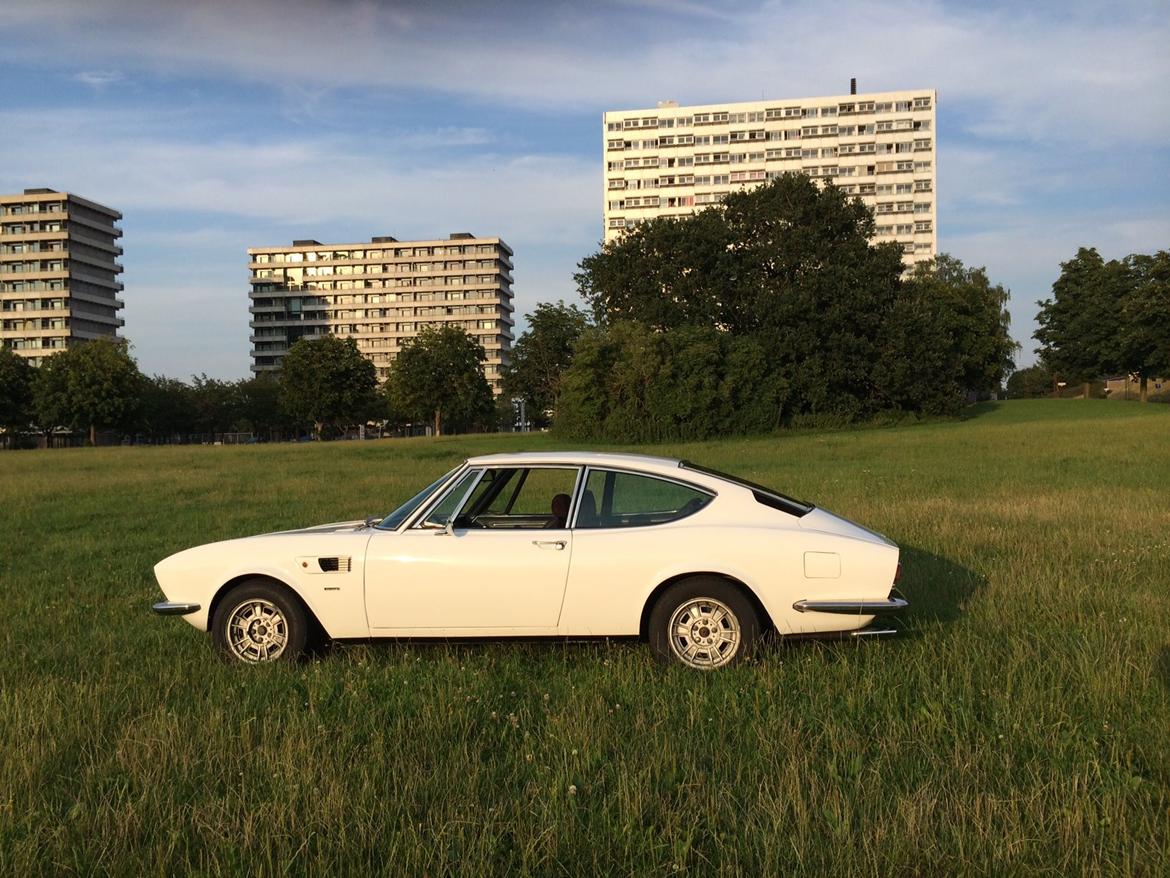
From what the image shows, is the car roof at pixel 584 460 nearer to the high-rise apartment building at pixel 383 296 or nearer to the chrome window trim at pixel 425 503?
the chrome window trim at pixel 425 503

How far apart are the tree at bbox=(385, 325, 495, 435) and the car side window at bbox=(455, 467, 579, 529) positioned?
83.1 meters

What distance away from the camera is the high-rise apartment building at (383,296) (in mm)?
172000


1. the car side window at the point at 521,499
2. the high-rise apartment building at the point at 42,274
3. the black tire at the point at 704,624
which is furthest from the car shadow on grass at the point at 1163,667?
the high-rise apartment building at the point at 42,274

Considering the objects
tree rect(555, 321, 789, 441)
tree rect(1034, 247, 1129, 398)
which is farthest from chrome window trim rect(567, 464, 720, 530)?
tree rect(1034, 247, 1129, 398)

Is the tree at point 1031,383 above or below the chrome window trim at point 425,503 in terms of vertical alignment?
above

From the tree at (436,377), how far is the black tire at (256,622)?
8347cm

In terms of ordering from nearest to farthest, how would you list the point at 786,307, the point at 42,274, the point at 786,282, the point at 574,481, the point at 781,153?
1. the point at 574,481
2. the point at 786,307
3. the point at 786,282
4. the point at 781,153
5. the point at 42,274

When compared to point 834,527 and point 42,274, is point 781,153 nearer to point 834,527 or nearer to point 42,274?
point 42,274

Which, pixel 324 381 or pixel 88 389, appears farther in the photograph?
pixel 324 381

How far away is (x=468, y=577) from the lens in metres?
5.63

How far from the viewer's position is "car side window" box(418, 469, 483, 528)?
19.7 feet

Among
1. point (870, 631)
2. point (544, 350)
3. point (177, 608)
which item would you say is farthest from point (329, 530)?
point (544, 350)

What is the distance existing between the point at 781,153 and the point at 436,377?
64.5 metres

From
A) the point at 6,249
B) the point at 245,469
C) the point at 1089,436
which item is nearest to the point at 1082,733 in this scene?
the point at 245,469
